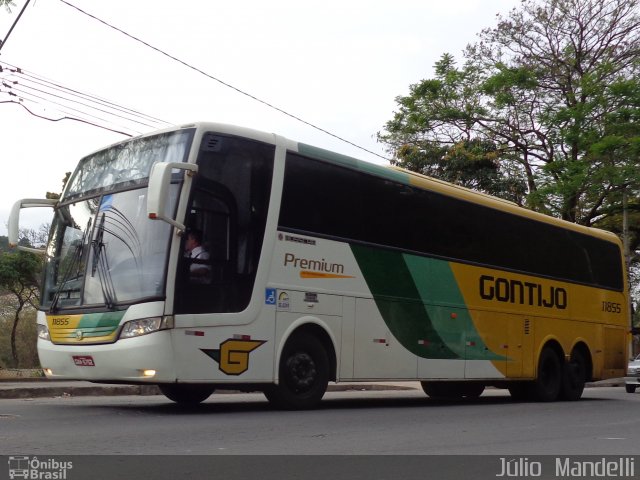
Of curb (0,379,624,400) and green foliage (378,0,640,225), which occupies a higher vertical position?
green foliage (378,0,640,225)

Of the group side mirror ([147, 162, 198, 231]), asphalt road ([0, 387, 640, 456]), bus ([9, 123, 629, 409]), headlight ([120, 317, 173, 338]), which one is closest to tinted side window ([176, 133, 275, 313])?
bus ([9, 123, 629, 409])

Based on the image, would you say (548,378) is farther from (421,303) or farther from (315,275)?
(315,275)

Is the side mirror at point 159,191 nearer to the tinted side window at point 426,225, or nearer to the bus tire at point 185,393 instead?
the tinted side window at point 426,225

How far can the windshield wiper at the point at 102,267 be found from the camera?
9.48 m

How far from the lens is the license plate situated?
942cm

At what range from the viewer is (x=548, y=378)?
16.2 metres

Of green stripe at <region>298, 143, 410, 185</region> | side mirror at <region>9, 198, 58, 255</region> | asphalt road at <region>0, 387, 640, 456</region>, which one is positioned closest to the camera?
asphalt road at <region>0, 387, 640, 456</region>

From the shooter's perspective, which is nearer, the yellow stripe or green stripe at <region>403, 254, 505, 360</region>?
the yellow stripe

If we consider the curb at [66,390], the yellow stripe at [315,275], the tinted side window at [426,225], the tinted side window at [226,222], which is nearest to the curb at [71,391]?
the curb at [66,390]

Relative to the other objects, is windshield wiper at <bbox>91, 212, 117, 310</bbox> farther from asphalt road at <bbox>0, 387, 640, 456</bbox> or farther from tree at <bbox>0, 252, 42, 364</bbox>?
tree at <bbox>0, 252, 42, 364</bbox>

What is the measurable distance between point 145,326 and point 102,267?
106cm

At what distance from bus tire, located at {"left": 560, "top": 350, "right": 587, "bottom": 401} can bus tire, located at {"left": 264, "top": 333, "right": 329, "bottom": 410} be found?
24.1 feet
